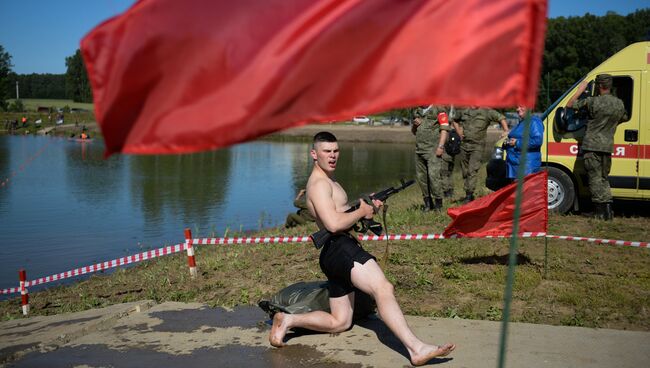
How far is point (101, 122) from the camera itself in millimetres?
3496

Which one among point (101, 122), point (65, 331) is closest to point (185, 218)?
point (65, 331)

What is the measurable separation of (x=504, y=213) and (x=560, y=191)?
146 inches

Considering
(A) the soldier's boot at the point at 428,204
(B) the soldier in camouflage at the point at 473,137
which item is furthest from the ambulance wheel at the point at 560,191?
(A) the soldier's boot at the point at 428,204

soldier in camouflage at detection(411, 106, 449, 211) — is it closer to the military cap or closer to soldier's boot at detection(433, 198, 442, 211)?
soldier's boot at detection(433, 198, 442, 211)

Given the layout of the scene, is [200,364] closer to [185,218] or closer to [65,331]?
[65,331]

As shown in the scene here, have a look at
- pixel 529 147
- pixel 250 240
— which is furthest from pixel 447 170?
pixel 250 240

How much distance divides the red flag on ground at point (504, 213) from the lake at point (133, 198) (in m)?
8.33

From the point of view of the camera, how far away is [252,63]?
349cm

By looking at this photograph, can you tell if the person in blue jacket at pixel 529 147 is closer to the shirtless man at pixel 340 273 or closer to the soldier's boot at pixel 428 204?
the soldier's boot at pixel 428 204

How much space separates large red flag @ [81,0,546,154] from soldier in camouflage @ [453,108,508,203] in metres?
10.0

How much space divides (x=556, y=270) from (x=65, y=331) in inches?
210

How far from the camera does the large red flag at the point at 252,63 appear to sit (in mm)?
3439

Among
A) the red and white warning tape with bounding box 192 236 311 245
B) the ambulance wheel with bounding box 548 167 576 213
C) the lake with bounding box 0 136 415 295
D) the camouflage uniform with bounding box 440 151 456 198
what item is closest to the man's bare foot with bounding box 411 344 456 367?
the red and white warning tape with bounding box 192 236 311 245

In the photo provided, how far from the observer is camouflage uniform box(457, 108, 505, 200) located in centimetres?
1331
